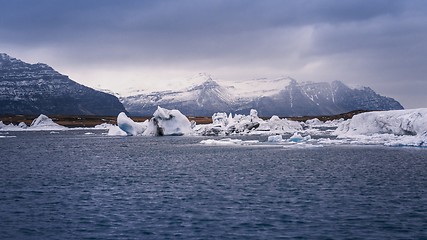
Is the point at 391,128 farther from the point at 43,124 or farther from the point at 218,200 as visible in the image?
the point at 43,124

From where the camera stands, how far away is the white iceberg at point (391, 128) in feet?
176

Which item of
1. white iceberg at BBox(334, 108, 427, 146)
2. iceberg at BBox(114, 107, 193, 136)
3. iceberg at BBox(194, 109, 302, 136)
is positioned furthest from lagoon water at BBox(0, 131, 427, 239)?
iceberg at BBox(194, 109, 302, 136)

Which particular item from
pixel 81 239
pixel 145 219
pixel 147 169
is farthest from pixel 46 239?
pixel 147 169

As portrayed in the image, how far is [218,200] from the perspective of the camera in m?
23.5

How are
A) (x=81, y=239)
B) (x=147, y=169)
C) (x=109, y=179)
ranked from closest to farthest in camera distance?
(x=81, y=239)
(x=109, y=179)
(x=147, y=169)

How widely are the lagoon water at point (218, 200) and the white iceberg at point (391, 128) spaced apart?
1357 cm

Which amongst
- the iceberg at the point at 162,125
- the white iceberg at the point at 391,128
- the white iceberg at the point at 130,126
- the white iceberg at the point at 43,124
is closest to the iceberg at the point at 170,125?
the iceberg at the point at 162,125

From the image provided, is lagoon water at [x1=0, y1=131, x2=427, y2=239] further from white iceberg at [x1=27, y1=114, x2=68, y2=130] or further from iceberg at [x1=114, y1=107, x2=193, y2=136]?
white iceberg at [x1=27, y1=114, x2=68, y2=130]

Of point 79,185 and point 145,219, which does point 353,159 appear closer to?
point 79,185

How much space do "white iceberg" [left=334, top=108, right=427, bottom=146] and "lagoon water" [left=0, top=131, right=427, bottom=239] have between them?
13571mm

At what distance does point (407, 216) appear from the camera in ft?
63.8

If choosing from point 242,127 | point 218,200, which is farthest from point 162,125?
point 218,200

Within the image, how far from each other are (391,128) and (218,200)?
43771 millimetres

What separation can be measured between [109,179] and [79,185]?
2.93 metres
